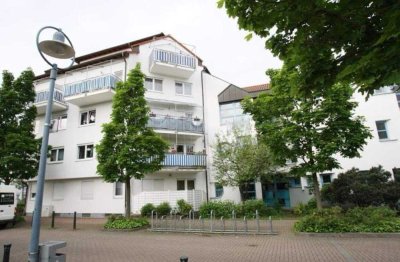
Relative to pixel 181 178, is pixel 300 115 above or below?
above

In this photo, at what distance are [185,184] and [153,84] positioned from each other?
885 cm

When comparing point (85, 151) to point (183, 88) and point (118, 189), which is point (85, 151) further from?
point (183, 88)

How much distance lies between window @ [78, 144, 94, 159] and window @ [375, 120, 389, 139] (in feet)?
71.9

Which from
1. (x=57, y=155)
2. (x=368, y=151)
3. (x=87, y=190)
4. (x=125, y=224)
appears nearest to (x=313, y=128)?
(x=125, y=224)

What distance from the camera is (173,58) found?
78.4ft

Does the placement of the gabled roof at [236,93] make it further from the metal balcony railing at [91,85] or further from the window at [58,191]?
the window at [58,191]

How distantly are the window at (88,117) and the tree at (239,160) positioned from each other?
403 inches

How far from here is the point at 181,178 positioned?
899 inches

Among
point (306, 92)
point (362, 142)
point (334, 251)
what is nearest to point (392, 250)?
point (334, 251)

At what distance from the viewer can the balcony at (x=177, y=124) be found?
72.0 feet

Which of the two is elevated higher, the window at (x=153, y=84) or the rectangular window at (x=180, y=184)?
the window at (x=153, y=84)

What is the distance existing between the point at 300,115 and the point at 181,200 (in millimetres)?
10786

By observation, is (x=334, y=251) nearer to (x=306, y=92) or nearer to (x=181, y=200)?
(x=306, y=92)

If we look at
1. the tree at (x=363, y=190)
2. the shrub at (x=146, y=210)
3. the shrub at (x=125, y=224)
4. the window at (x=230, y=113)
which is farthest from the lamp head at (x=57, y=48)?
the window at (x=230, y=113)
